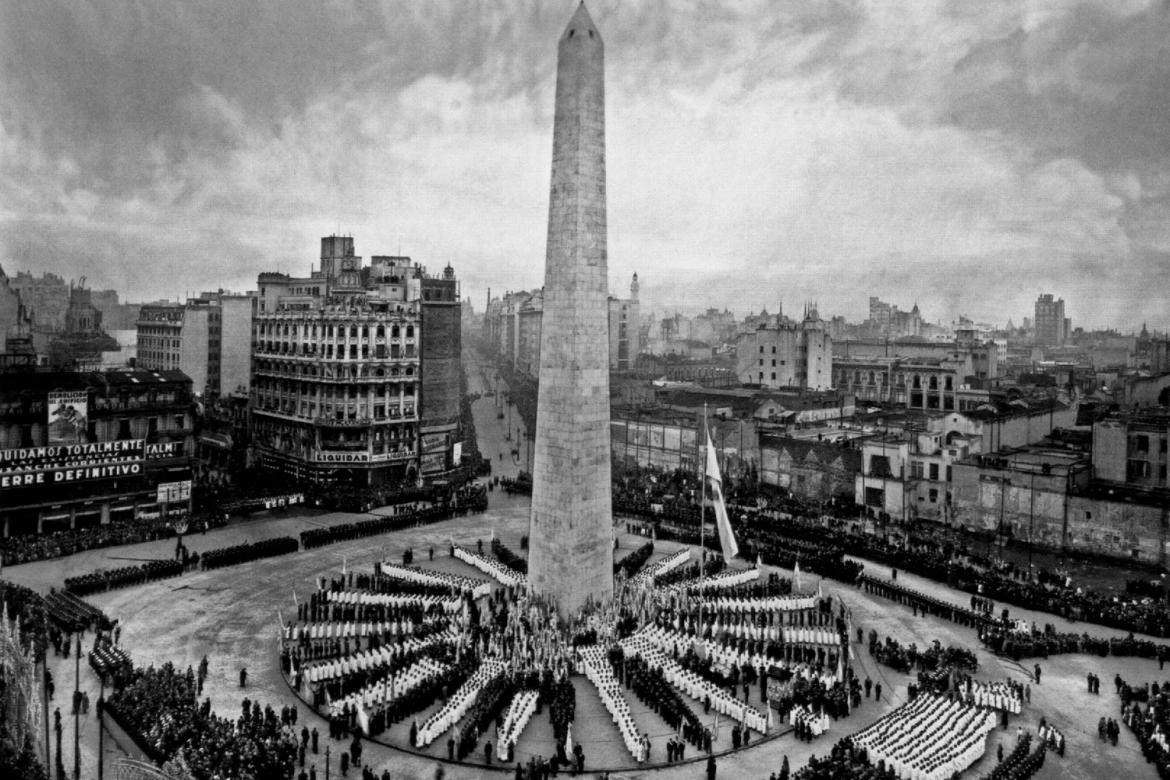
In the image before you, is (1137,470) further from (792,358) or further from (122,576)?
(792,358)

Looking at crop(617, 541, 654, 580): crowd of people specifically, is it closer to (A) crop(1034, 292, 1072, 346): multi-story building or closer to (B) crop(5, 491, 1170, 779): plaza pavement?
(B) crop(5, 491, 1170, 779): plaza pavement

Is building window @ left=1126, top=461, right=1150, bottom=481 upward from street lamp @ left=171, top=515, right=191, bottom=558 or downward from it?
upward

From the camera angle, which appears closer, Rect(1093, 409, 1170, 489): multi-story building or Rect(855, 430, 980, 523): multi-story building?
Rect(1093, 409, 1170, 489): multi-story building

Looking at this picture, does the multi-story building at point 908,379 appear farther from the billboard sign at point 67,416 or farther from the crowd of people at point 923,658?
the billboard sign at point 67,416

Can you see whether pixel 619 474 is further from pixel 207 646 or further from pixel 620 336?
pixel 620 336

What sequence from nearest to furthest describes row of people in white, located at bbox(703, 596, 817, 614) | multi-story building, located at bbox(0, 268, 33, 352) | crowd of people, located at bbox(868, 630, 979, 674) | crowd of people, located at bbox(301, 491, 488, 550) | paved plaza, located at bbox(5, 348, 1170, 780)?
paved plaza, located at bbox(5, 348, 1170, 780), crowd of people, located at bbox(868, 630, 979, 674), row of people in white, located at bbox(703, 596, 817, 614), crowd of people, located at bbox(301, 491, 488, 550), multi-story building, located at bbox(0, 268, 33, 352)

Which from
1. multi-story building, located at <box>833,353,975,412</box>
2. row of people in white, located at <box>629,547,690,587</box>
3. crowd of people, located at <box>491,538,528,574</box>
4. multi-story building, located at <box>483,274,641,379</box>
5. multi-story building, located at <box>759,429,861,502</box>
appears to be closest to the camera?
row of people in white, located at <box>629,547,690,587</box>

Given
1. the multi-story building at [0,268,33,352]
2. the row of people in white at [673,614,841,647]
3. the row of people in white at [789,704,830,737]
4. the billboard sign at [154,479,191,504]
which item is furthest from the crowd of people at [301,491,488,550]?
the row of people in white at [789,704,830,737]
